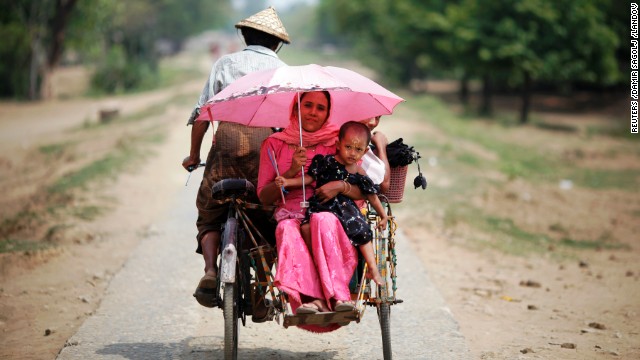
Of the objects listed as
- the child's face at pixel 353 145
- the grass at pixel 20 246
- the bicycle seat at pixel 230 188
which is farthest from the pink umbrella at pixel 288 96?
the grass at pixel 20 246

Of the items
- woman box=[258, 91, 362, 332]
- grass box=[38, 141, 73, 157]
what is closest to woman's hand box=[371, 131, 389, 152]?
woman box=[258, 91, 362, 332]

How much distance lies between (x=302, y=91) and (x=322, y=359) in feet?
6.25

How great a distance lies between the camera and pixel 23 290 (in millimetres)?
6844

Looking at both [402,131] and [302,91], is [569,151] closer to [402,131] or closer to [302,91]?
[402,131]

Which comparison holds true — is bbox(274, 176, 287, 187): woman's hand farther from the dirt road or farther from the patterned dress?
the dirt road

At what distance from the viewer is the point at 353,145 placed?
14.0 ft

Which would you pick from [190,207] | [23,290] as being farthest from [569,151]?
[23,290]

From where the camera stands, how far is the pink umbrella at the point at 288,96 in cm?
418

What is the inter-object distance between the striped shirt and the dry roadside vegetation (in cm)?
217

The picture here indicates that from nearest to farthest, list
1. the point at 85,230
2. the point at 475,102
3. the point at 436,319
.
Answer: the point at 436,319 < the point at 85,230 < the point at 475,102

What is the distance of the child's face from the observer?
167 inches

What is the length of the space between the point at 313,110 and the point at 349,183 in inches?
18.9

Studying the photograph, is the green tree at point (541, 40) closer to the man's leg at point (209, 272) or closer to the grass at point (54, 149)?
the grass at point (54, 149)

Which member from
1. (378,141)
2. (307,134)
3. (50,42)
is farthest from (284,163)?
(50,42)
